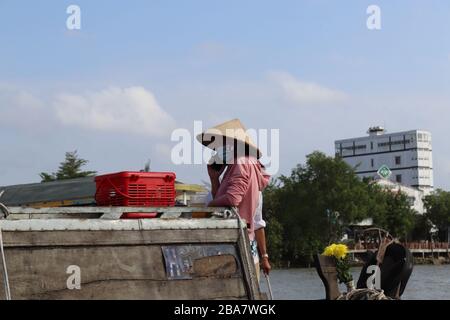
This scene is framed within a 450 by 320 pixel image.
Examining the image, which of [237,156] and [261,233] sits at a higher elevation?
[237,156]

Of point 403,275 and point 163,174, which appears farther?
point 403,275

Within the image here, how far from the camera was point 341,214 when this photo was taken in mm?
69938

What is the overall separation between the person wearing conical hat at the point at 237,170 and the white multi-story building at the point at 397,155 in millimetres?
136426

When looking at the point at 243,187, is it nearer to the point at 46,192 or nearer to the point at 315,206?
the point at 46,192

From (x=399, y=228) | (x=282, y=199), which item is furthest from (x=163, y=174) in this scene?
(x=399, y=228)

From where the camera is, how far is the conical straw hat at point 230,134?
5.11m

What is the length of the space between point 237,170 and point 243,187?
12 centimetres

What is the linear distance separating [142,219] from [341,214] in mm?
66914

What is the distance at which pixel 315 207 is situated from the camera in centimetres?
6788

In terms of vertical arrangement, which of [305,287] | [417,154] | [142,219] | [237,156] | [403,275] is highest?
[417,154]

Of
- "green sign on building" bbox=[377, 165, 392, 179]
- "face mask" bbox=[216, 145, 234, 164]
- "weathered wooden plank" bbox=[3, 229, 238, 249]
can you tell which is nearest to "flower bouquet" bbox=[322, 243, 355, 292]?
"face mask" bbox=[216, 145, 234, 164]

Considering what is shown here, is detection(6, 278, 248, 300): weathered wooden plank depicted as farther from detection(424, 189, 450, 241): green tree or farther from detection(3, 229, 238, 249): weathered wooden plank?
detection(424, 189, 450, 241): green tree

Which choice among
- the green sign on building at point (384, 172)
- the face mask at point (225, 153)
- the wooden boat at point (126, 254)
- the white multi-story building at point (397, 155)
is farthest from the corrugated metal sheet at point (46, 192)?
the white multi-story building at point (397, 155)
